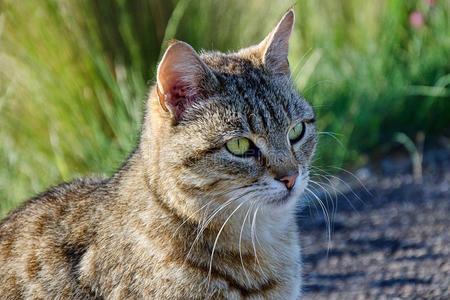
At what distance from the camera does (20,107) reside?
450 centimetres

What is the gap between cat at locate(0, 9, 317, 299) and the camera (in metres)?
2.32

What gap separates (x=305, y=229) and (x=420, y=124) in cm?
136

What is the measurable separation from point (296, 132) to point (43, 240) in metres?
→ 1.15

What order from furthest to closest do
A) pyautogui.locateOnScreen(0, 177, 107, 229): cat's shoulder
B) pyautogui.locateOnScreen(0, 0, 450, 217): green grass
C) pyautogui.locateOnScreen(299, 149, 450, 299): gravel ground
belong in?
pyautogui.locateOnScreen(0, 0, 450, 217): green grass < pyautogui.locateOnScreen(299, 149, 450, 299): gravel ground < pyautogui.locateOnScreen(0, 177, 107, 229): cat's shoulder

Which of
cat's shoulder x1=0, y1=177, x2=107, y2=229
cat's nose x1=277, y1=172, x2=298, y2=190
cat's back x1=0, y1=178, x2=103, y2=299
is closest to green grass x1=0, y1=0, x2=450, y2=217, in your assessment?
cat's shoulder x1=0, y1=177, x2=107, y2=229

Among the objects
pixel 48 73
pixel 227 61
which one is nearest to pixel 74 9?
pixel 48 73

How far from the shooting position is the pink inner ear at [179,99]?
95.8 inches

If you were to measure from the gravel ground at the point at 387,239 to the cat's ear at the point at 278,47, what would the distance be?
1.23 meters

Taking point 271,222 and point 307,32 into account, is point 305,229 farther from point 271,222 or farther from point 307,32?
point 307,32

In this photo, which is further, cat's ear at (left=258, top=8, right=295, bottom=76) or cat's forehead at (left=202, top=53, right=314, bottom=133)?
cat's ear at (left=258, top=8, right=295, bottom=76)

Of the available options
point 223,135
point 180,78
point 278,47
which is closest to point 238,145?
point 223,135

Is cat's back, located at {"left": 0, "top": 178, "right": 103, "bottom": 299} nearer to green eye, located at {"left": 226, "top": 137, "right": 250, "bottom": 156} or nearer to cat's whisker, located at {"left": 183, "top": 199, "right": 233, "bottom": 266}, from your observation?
cat's whisker, located at {"left": 183, "top": 199, "right": 233, "bottom": 266}

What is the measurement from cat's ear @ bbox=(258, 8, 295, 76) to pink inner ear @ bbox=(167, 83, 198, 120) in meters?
0.42

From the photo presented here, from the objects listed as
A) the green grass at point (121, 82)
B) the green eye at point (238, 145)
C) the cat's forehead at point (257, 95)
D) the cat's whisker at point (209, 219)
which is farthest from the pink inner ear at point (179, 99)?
the green grass at point (121, 82)
